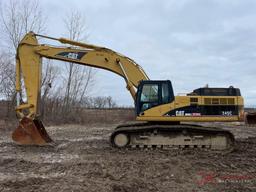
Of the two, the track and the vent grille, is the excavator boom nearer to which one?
the track

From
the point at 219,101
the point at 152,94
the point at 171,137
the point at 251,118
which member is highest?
the point at 152,94

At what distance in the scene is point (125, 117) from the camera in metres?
34.2

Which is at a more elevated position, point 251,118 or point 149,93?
point 149,93

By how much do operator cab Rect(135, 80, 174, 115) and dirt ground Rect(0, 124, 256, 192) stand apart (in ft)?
5.16

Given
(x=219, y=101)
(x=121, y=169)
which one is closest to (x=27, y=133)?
(x=121, y=169)

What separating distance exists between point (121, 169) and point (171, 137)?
3.99 meters

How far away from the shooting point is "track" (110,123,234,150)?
12.8m

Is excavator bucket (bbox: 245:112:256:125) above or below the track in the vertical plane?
above

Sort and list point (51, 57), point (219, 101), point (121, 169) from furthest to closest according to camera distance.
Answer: point (51, 57) → point (219, 101) → point (121, 169)

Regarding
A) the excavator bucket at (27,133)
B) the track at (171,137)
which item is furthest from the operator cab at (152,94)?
the excavator bucket at (27,133)

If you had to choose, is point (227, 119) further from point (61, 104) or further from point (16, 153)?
point (61, 104)

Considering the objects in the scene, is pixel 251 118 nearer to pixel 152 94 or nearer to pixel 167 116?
pixel 167 116

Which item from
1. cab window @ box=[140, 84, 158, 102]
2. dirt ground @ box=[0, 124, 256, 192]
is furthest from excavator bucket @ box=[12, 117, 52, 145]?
cab window @ box=[140, 84, 158, 102]

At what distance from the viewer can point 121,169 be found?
30.4 feet
